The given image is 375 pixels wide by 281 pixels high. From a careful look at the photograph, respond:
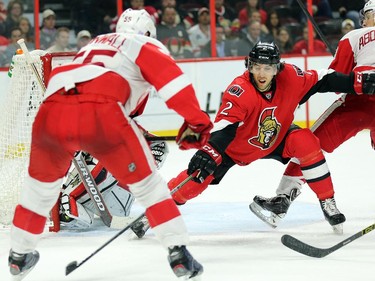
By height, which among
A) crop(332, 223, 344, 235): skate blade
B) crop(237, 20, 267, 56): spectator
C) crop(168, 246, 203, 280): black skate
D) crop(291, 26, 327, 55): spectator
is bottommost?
crop(291, 26, 327, 55): spectator

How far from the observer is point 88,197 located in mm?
4453

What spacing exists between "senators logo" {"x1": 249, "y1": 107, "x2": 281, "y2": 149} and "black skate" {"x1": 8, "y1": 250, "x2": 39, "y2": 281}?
49.2 inches

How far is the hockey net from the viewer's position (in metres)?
4.50

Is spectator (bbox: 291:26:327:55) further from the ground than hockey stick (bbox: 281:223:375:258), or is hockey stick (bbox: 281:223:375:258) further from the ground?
hockey stick (bbox: 281:223:375:258)

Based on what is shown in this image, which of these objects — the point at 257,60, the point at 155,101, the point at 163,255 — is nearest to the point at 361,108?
the point at 257,60

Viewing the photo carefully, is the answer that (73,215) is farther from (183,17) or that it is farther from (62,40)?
(183,17)

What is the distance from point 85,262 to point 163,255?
1.09 ft

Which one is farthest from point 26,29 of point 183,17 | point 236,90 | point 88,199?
point 236,90

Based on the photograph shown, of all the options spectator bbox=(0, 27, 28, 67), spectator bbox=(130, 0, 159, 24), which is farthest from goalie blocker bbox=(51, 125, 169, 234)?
spectator bbox=(130, 0, 159, 24)

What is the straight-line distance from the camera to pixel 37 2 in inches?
306

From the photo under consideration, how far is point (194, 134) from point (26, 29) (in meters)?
4.81

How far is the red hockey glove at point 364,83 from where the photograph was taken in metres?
4.12

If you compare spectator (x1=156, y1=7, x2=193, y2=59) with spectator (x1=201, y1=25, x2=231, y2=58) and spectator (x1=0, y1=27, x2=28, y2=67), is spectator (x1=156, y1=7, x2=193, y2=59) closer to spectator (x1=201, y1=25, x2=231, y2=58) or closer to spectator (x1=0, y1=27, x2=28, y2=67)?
spectator (x1=201, y1=25, x2=231, y2=58)

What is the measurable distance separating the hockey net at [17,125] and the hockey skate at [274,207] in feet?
3.71
